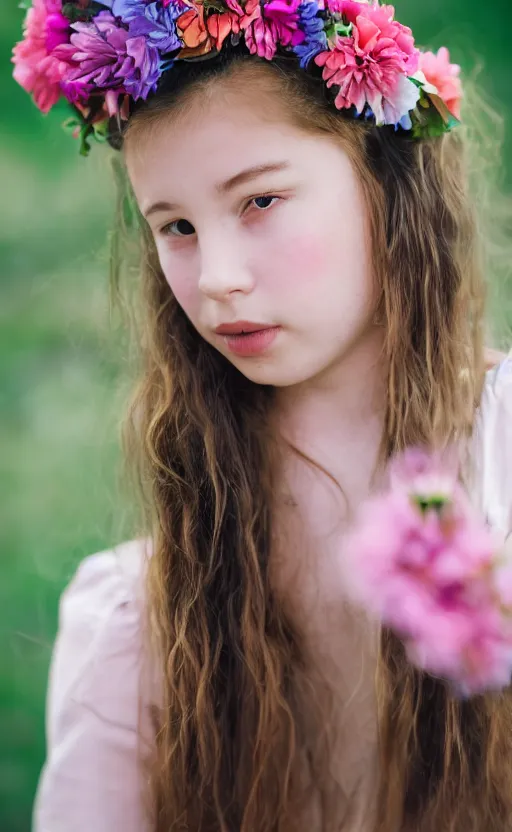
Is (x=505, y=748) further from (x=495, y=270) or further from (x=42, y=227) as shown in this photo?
(x=42, y=227)

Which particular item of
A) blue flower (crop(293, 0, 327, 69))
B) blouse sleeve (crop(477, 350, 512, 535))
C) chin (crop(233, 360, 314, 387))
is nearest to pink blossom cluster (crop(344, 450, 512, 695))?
blouse sleeve (crop(477, 350, 512, 535))

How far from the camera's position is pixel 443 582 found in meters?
0.62

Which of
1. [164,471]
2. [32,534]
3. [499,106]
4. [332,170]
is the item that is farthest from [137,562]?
[499,106]

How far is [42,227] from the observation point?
110 cm

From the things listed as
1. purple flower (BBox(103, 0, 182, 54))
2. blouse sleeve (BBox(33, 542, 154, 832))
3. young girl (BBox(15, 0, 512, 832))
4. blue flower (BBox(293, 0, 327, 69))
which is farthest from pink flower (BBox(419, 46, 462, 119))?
blouse sleeve (BBox(33, 542, 154, 832))

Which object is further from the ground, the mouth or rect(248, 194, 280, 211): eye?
rect(248, 194, 280, 211): eye

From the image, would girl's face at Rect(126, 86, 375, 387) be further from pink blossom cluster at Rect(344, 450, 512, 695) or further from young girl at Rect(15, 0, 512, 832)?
pink blossom cluster at Rect(344, 450, 512, 695)

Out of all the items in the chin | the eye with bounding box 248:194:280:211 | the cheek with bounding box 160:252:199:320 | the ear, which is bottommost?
the chin

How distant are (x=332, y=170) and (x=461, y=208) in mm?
155

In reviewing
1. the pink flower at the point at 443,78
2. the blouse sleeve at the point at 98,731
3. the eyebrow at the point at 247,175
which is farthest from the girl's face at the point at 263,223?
the blouse sleeve at the point at 98,731

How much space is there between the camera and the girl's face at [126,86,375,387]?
68cm

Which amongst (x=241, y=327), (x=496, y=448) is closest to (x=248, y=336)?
(x=241, y=327)

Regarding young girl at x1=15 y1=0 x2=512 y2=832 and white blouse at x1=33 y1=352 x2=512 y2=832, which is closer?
young girl at x1=15 y1=0 x2=512 y2=832

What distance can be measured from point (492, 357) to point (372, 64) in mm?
268
